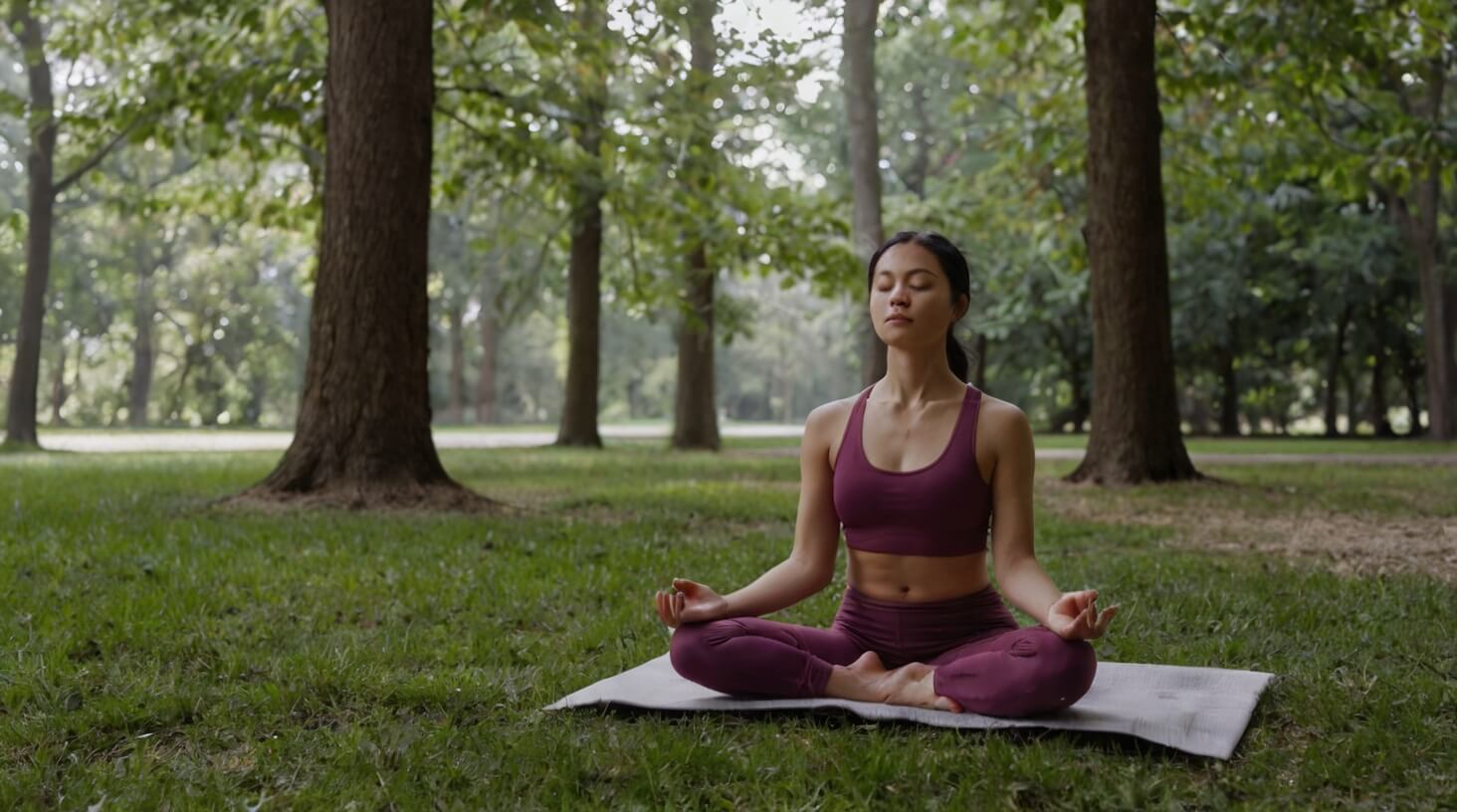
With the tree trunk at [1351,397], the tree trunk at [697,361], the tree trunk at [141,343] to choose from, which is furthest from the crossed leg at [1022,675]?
the tree trunk at [141,343]

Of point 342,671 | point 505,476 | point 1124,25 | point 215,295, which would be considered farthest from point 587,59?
point 215,295

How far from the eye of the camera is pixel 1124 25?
1176 centimetres

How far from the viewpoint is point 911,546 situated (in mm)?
3725

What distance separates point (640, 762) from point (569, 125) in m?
12.5

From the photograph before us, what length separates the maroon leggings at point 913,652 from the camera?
343 cm

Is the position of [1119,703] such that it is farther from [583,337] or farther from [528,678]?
[583,337]

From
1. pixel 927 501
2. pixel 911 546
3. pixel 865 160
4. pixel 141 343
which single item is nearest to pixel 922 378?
pixel 927 501

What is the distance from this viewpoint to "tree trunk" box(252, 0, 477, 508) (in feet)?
30.3

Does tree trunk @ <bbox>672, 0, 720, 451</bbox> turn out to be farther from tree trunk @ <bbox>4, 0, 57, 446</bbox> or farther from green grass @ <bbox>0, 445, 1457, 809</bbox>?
tree trunk @ <bbox>4, 0, 57, 446</bbox>

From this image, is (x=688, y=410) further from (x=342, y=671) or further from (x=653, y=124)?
(x=342, y=671)

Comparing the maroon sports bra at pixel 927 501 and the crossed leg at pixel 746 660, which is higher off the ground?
the maroon sports bra at pixel 927 501

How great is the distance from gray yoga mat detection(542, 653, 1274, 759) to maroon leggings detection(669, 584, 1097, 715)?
0.06 metres

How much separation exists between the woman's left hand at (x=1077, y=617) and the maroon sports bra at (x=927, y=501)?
1.37 feet

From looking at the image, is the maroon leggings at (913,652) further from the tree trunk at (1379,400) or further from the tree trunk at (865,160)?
the tree trunk at (1379,400)
